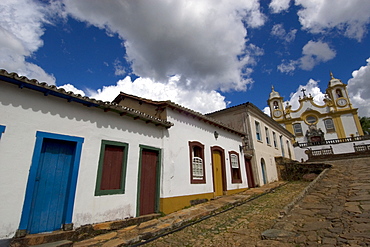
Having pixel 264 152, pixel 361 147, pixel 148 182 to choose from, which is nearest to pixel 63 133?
pixel 148 182

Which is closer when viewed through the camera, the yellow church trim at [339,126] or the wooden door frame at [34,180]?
the wooden door frame at [34,180]

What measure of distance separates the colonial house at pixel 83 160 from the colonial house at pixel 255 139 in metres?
5.86

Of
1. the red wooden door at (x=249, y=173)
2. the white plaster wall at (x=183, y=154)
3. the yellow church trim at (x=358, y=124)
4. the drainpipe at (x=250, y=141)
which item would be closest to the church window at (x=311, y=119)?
the yellow church trim at (x=358, y=124)

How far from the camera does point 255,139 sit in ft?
47.0

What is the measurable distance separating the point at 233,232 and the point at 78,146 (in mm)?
4657

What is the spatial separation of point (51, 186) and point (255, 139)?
12.8 metres

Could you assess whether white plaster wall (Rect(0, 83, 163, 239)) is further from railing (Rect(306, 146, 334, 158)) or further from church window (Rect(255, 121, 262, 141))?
railing (Rect(306, 146, 334, 158))

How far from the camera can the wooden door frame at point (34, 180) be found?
419 centimetres

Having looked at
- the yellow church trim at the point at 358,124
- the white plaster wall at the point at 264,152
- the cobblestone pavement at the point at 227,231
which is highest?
the yellow church trim at the point at 358,124

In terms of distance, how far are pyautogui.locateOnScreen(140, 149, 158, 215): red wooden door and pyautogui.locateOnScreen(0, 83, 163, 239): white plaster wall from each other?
1.16 feet

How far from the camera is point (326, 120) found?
116 ft

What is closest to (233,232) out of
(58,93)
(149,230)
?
(149,230)

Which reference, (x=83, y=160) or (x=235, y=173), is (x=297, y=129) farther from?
(x=83, y=160)

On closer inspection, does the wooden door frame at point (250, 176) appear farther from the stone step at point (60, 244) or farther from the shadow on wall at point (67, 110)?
the stone step at point (60, 244)
